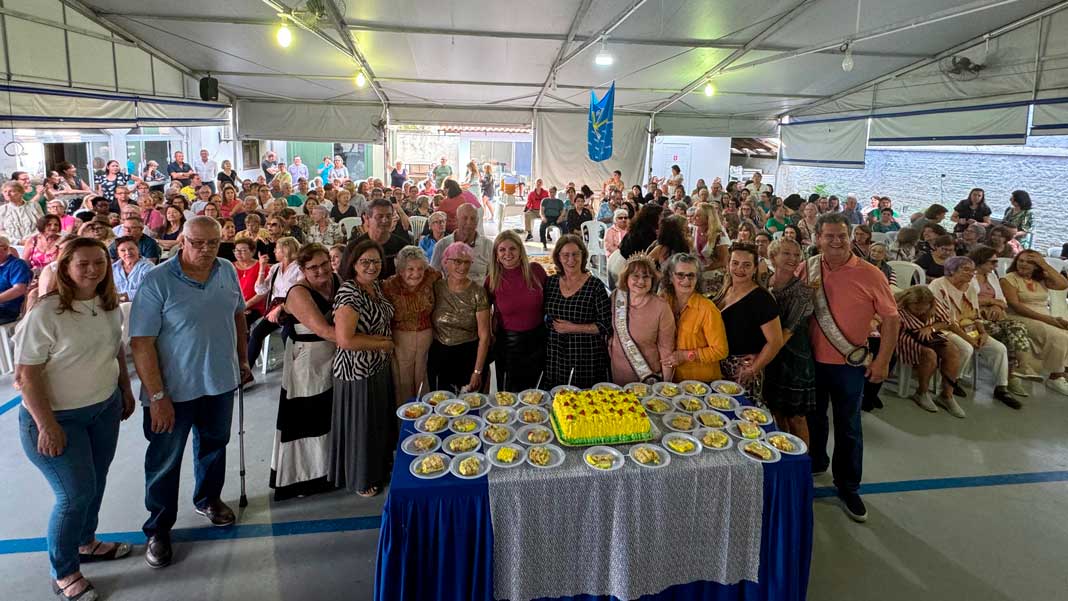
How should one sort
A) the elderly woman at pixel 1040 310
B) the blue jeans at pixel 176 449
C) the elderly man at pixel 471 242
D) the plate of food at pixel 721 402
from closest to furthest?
the blue jeans at pixel 176 449 < the plate of food at pixel 721 402 < the elderly man at pixel 471 242 < the elderly woman at pixel 1040 310

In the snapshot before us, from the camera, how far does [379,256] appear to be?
116 inches

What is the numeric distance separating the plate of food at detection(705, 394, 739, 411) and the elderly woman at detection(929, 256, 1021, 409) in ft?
10.3

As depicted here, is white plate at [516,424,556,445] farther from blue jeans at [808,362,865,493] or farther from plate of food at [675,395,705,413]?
blue jeans at [808,362,865,493]

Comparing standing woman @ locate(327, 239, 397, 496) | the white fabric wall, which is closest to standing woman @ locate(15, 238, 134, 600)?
standing woman @ locate(327, 239, 397, 496)

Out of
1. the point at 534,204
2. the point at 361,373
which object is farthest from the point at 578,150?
the point at 361,373

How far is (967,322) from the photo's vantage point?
16.1 feet

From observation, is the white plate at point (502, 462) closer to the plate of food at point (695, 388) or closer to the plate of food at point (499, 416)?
the plate of food at point (499, 416)

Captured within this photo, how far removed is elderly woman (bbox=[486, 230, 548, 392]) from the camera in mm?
3277

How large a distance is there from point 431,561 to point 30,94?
6949 millimetres

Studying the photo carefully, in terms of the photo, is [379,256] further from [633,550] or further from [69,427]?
[633,550]

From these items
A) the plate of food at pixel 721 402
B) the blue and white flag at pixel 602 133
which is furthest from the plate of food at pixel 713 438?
the blue and white flag at pixel 602 133

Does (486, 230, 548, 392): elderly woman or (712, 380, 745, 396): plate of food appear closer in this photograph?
(712, 380, 745, 396): plate of food

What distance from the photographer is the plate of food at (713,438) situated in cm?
236

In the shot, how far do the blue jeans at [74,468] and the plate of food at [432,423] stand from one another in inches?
50.1
